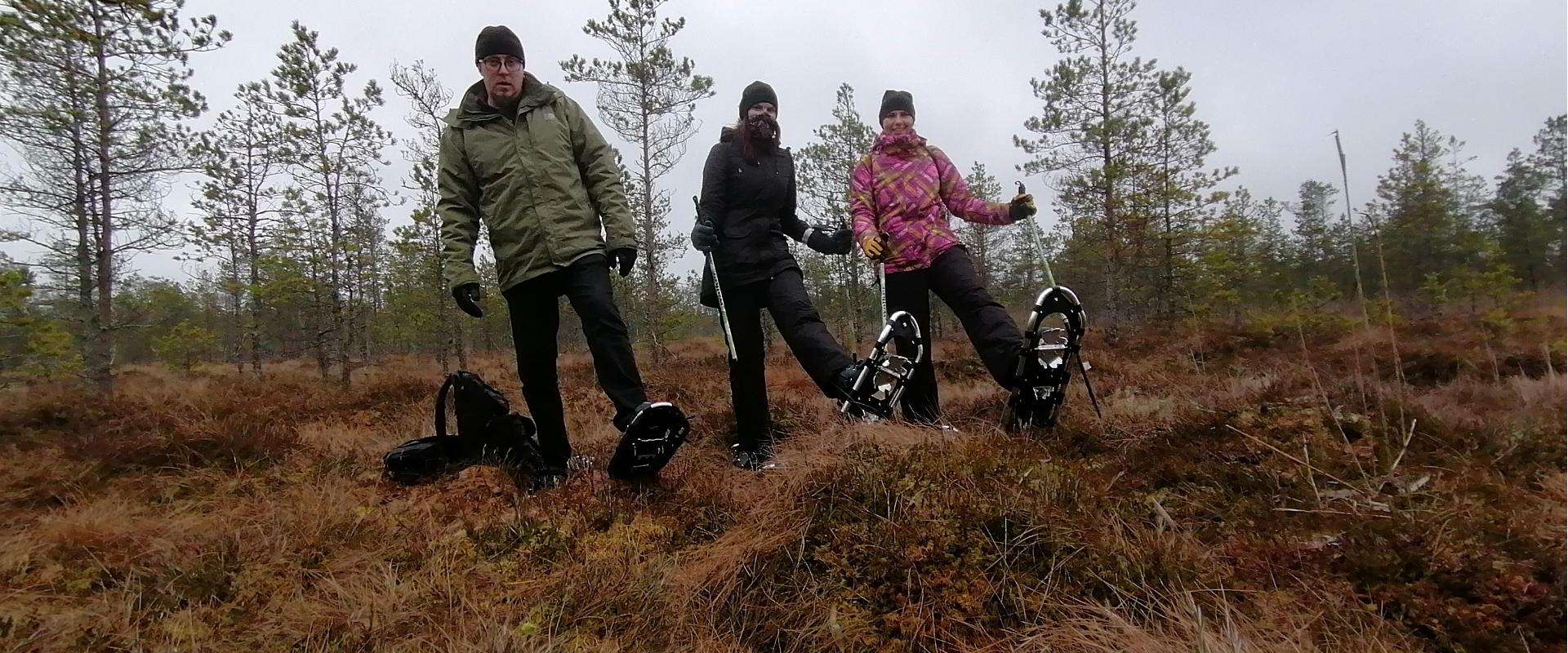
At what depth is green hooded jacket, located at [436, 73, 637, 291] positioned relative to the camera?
8.16 feet

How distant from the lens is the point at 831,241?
125 inches

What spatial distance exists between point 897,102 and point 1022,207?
874mm

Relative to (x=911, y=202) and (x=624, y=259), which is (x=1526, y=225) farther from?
(x=624, y=259)

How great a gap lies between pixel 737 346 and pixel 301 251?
48.6 feet

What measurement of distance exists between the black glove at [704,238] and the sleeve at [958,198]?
129 cm

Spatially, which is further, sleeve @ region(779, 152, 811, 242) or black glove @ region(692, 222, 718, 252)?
sleeve @ region(779, 152, 811, 242)

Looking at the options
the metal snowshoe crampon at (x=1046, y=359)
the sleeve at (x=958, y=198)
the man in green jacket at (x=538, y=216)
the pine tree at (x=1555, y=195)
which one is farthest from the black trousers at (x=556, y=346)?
the pine tree at (x=1555, y=195)

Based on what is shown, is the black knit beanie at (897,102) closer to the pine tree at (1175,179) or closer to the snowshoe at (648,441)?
the snowshoe at (648,441)

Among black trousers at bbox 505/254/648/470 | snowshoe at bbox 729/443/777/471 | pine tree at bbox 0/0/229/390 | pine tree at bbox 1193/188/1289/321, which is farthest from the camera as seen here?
pine tree at bbox 1193/188/1289/321

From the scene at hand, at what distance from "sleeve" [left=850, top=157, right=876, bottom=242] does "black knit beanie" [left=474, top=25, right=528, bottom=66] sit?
1.66 meters

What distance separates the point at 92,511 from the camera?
2426mm

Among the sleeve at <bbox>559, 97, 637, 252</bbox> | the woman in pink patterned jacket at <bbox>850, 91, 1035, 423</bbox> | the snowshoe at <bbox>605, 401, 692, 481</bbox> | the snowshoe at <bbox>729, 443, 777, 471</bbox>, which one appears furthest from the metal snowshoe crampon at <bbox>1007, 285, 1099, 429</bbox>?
the sleeve at <bbox>559, 97, 637, 252</bbox>

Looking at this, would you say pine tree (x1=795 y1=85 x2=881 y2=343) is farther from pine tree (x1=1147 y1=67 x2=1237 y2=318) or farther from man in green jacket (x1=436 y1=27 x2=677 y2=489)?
man in green jacket (x1=436 y1=27 x2=677 y2=489)

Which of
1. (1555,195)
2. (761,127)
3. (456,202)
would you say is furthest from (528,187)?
(1555,195)
